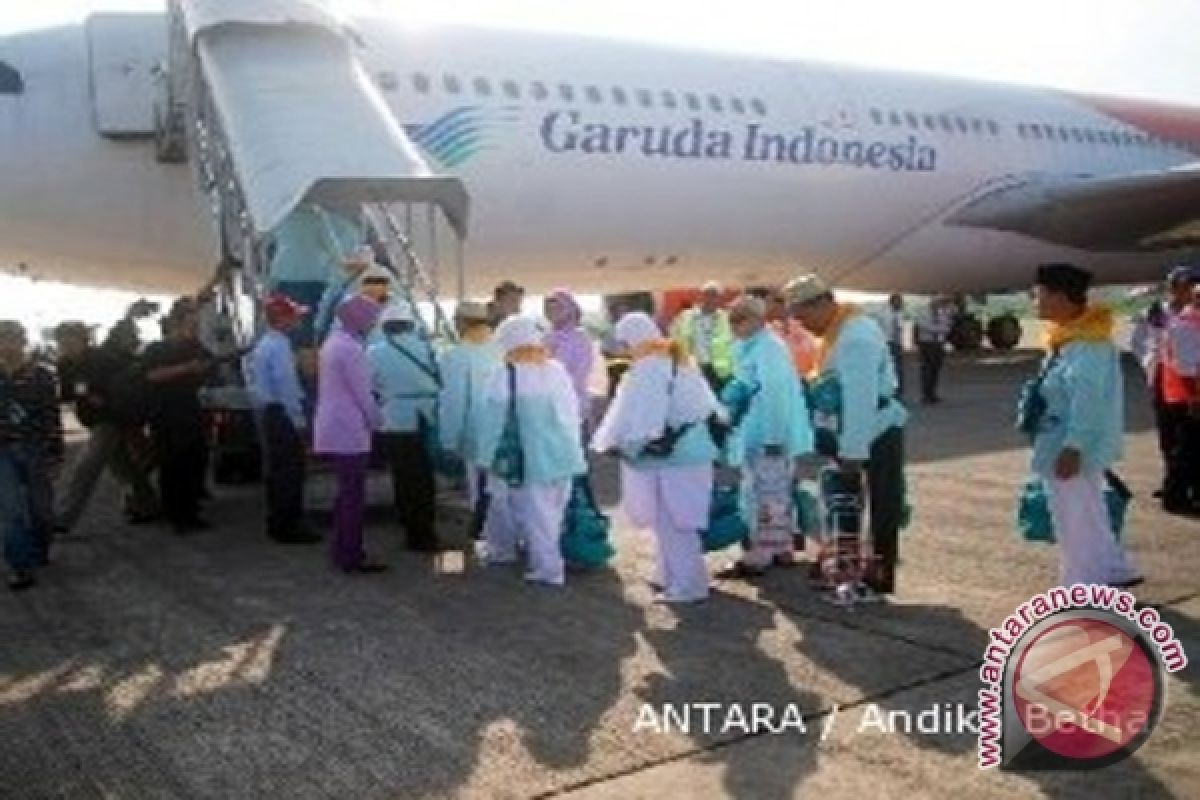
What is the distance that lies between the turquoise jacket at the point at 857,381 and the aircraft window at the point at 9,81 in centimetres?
1038

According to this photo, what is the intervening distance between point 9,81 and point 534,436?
8991 millimetres

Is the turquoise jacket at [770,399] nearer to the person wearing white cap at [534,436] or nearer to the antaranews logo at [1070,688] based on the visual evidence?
the person wearing white cap at [534,436]

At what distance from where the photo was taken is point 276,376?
29.9 feet

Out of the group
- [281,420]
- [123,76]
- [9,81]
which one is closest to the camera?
[281,420]

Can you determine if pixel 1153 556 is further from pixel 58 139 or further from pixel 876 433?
pixel 58 139

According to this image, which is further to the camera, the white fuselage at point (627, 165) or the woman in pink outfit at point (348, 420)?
the white fuselage at point (627, 165)

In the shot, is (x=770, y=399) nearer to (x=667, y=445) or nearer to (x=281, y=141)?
(x=667, y=445)

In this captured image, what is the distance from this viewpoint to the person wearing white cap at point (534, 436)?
26.0 ft

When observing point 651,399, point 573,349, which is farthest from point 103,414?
point 651,399

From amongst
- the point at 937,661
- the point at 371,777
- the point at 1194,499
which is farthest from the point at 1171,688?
the point at 1194,499

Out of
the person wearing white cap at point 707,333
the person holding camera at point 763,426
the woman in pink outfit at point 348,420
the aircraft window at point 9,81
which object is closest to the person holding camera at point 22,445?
the woman in pink outfit at point 348,420

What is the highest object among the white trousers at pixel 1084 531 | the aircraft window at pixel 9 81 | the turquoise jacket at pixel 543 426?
the aircraft window at pixel 9 81

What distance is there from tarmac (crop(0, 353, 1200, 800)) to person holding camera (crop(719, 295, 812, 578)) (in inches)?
12.6

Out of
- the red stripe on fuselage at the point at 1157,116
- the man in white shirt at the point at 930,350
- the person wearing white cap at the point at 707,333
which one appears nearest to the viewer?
the person wearing white cap at the point at 707,333
